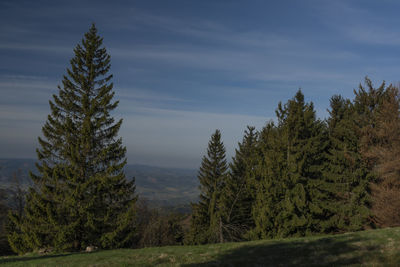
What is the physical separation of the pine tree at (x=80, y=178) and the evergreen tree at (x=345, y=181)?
2139 cm

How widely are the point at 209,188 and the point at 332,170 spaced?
21.3 meters

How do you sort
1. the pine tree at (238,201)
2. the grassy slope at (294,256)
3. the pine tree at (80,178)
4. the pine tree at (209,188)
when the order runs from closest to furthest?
the grassy slope at (294,256)
the pine tree at (80,178)
the pine tree at (238,201)
the pine tree at (209,188)

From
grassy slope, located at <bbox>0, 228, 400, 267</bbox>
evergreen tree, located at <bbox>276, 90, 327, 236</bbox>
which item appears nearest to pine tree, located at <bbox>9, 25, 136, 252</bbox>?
grassy slope, located at <bbox>0, 228, 400, 267</bbox>

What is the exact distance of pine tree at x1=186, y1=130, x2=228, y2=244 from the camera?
136 ft

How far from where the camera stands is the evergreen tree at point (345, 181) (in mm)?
27875

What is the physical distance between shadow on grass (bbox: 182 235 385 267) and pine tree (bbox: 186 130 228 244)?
1110 inches

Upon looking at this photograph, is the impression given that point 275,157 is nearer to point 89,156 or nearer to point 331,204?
point 331,204

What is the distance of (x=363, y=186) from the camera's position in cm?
2809

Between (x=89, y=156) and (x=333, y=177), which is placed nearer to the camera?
(x=89, y=156)

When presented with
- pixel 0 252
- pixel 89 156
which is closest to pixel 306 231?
pixel 89 156

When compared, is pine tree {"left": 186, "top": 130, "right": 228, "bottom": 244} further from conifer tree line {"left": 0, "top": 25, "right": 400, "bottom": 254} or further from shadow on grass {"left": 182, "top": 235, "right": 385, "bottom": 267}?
shadow on grass {"left": 182, "top": 235, "right": 385, "bottom": 267}

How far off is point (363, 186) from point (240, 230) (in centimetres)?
1679

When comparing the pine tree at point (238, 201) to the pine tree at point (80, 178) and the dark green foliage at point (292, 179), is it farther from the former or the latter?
the pine tree at point (80, 178)

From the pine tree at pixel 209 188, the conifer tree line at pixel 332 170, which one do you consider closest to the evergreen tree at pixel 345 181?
the conifer tree line at pixel 332 170
